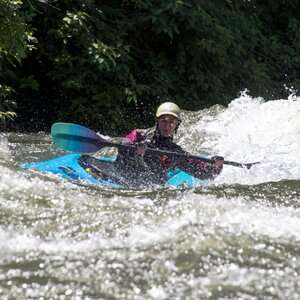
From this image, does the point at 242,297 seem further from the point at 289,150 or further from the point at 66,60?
the point at 66,60

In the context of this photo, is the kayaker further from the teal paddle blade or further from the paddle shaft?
the teal paddle blade

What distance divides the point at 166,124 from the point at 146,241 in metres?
2.58

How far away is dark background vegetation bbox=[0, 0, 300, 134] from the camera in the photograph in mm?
7746

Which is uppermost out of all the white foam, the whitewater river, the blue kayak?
the white foam

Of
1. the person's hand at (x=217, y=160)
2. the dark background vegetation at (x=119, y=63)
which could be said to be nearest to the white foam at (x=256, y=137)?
the person's hand at (x=217, y=160)

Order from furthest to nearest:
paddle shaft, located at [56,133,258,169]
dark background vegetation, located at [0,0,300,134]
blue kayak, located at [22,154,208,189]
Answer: dark background vegetation, located at [0,0,300,134] → paddle shaft, located at [56,133,258,169] → blue kayak, located at [22,154,208,189]

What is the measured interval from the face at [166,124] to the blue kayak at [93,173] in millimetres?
370

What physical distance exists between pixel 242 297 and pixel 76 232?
3.42 feet

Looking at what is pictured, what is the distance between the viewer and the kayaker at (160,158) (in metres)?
5.23

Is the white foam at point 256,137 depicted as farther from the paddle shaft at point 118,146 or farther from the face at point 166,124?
the face at point 166,124

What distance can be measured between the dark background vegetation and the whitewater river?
3381 millimetres

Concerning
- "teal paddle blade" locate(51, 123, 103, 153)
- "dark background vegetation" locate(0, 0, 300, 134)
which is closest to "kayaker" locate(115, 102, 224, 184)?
"teal paddle blade" locate(51, 123, 103, 153)

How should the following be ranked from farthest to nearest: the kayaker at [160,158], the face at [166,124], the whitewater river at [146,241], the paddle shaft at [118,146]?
the face at [166,124]
the kayaker at [160,158]
the paddle shaft at [118,146]
the whitewater river at [146,241]

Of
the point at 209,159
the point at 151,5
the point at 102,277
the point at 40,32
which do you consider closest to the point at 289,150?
the point at 209,159
